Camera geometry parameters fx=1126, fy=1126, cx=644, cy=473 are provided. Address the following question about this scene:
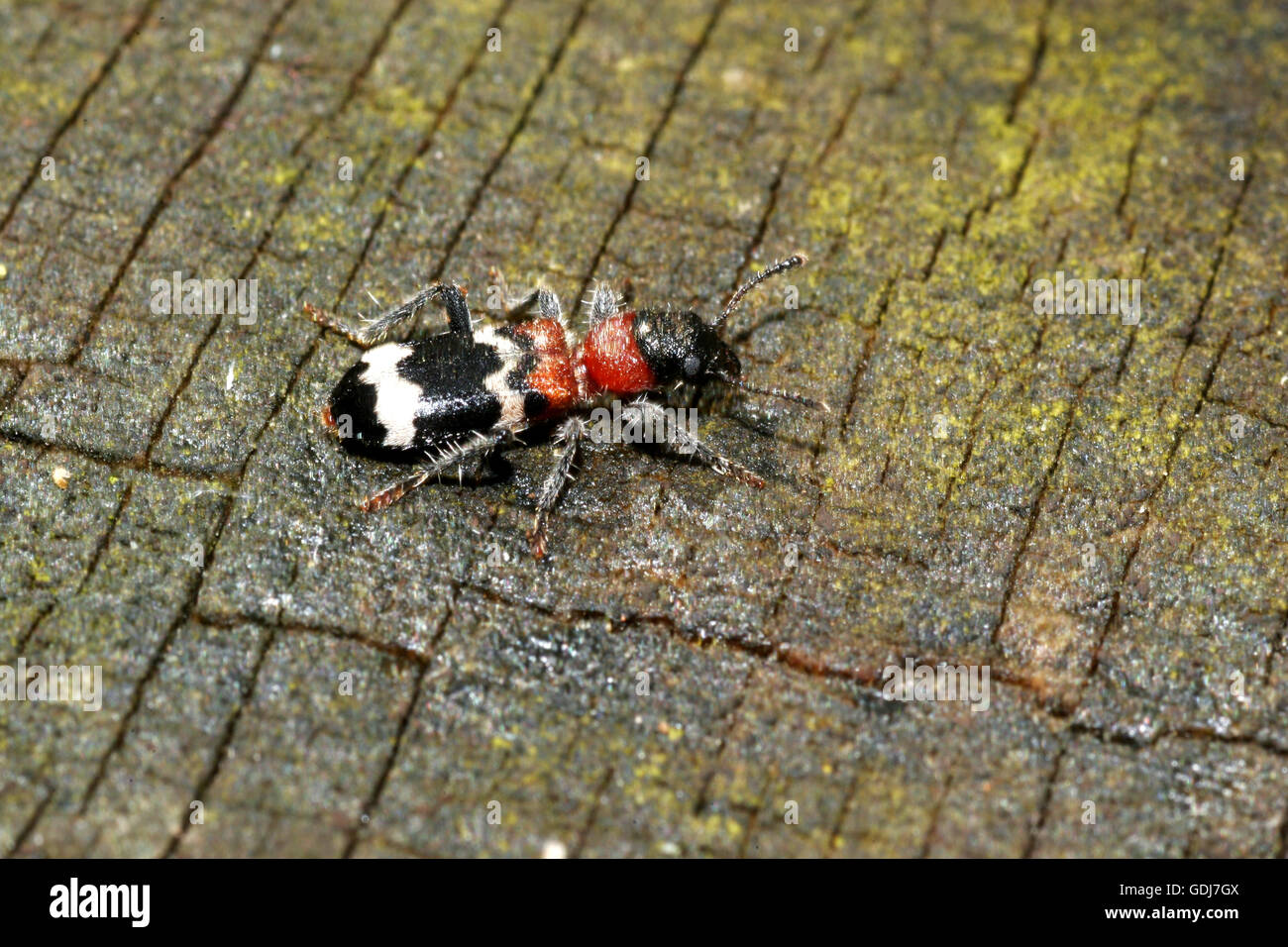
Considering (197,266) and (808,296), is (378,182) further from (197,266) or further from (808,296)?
(808,296)

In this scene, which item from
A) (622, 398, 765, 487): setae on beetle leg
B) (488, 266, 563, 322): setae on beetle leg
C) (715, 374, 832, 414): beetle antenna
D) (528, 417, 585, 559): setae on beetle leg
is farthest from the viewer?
(488, 266, 563, 322): setae on beetle leg

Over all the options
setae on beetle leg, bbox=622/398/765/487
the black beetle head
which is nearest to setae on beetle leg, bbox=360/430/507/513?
setae on beetle leg, bbox=622/398/765/487

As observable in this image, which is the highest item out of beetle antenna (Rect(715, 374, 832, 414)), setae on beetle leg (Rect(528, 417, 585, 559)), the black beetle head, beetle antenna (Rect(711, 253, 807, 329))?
beetle antenna (Rect(711, 253, 807, 329))

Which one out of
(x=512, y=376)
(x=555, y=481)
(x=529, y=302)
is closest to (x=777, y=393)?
(x=555, y=481)

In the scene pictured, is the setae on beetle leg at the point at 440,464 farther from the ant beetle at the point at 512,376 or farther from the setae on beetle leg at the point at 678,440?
the setae on beetle leg at the point at 678,440

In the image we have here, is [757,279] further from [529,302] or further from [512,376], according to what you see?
[512,376]

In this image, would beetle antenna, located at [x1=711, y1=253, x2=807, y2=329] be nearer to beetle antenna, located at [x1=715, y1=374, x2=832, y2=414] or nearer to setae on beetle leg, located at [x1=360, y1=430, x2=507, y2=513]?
beetle antenna, located at [x1=715, y1=374, x2=832, y2=414]
